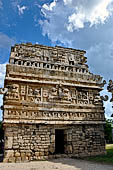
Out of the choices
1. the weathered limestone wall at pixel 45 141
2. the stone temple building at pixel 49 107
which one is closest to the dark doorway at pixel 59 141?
the stone temple building at pixel 49 107

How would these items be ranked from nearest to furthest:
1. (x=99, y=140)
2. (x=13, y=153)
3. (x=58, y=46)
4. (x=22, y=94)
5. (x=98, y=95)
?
(x=13, y=153) → (x=22, y=94) → (x=99, y=140) → (x=98, y=95) → (x=58, y=46)

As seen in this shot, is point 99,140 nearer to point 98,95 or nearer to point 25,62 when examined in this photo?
point 98,95

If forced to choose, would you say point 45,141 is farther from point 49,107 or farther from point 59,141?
point 59,141

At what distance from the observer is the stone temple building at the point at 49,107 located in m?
8.41

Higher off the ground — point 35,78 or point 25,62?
point 25,62

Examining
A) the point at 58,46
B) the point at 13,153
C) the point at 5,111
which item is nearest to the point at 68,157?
the point at 13,153

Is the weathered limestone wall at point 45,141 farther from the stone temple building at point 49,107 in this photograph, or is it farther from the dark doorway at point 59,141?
the dark doorway at point 59,141

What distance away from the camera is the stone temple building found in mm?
8414

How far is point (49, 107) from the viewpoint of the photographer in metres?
9.49

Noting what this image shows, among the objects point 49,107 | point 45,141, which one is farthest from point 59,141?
point 49,107

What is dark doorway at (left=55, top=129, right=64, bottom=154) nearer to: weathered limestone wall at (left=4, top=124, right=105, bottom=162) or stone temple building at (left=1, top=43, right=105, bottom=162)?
stone temple building at (left=1, top=43, right=105, bottom=162)

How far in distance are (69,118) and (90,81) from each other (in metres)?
3.59

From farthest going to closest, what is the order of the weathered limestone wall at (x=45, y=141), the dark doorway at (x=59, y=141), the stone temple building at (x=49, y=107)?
1. the dark doorway at (x=59, y=141)
2. the stone temple building at (x=49, y=107)
3. the weathered limestone wall at (x=45, y=141)

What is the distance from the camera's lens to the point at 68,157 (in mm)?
8844
